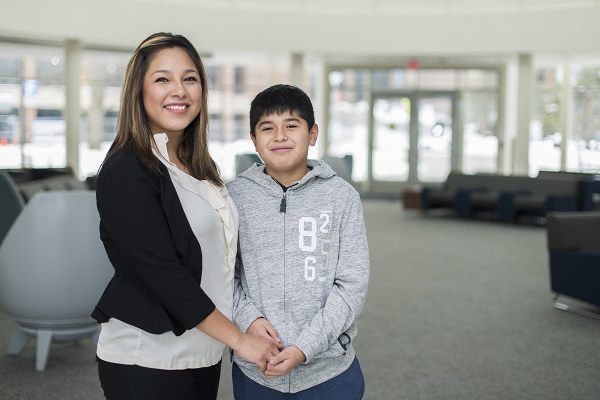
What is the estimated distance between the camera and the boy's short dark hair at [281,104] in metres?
2.14

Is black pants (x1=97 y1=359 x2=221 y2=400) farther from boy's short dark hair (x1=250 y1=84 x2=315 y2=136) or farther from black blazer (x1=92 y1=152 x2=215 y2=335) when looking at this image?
boy's short dark hair (x1=250 y1=84 x2=315 y2=136)

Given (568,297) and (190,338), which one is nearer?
(190,338)

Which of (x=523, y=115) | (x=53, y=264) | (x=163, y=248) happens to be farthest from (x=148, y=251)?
(x=523, y=115)

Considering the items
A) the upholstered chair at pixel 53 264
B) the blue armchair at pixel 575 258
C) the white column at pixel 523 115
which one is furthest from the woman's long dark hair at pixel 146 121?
the white column at pixel 523 115

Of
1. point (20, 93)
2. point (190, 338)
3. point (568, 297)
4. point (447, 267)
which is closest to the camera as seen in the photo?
point (190, 338)

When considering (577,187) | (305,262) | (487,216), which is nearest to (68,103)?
(487,216)

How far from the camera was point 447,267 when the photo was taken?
346 inches

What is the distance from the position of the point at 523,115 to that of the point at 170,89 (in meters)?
16.2

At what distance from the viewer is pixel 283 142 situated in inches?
83.7

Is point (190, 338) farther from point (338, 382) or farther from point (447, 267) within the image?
point (447, 267)

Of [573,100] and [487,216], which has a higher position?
[573,100]

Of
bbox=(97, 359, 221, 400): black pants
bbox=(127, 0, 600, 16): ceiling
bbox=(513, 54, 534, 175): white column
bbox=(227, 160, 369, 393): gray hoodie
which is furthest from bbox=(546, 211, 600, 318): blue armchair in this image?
bbox=(127, 0, 600, 16): ceiling

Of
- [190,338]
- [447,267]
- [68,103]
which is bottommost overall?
[447,267]

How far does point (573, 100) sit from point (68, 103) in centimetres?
1442
